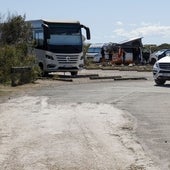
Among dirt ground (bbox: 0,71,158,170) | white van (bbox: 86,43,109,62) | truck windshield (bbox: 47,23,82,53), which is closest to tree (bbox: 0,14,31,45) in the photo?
truck windshield (bbox: 47,23,82,53)

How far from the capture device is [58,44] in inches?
1350

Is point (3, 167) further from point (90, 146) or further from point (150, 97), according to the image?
point (150, 97)

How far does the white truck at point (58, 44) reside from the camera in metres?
34.1

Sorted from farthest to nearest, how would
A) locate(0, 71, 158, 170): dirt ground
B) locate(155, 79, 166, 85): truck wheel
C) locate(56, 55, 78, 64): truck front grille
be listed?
locate(56, 55, 78, 64): truck front grille < locate(155, 79, 166, 85): truck wheel < locate(0, 71, 158, 170): dirt ground

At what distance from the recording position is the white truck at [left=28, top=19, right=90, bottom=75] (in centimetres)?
3412

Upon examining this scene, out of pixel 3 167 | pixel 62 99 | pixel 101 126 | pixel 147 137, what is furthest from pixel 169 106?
pixel 3 167

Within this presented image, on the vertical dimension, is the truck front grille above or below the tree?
below

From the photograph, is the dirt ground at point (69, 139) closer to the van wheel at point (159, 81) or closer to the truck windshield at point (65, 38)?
the van wheel at point (159, 81)

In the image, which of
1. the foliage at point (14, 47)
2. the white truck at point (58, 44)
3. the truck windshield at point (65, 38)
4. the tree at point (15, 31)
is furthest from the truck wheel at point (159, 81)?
the tree at point (15, 31)

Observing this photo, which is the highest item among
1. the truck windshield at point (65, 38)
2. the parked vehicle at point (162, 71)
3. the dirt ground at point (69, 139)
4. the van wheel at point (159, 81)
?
the truck windshield at point (65, 38)

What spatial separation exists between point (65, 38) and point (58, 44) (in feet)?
1.93

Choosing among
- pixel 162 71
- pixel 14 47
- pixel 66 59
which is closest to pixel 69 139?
pixel 162 71

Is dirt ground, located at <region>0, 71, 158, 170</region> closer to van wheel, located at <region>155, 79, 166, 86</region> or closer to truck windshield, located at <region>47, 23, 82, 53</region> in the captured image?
van wheel, located at <region>155, 79, 166, 86</region>

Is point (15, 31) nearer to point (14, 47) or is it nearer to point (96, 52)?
point (14, 47)
